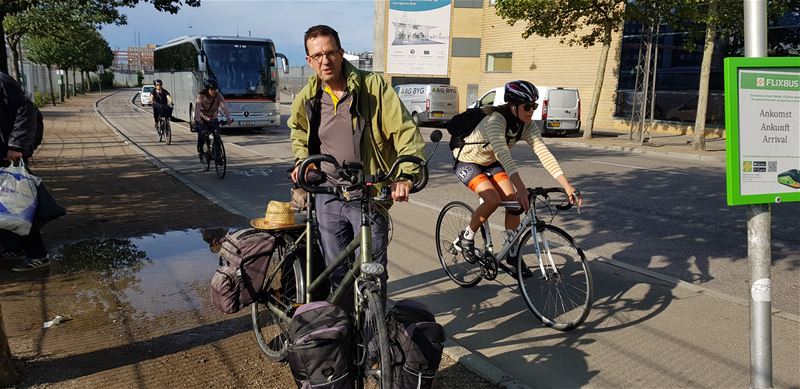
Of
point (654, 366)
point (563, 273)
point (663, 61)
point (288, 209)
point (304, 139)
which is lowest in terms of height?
point (654, 366)

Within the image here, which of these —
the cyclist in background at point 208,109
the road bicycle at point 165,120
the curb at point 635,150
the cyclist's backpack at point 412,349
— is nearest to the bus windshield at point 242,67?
the road bicycle at point 165,120

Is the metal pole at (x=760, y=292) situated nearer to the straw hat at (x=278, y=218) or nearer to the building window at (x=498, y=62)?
the straw hat at (x=278, y=218)

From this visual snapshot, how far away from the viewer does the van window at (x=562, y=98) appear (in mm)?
21312

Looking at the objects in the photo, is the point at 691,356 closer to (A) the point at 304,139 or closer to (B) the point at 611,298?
(B) the point at 611,298

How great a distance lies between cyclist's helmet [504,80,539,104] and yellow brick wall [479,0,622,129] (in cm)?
2215

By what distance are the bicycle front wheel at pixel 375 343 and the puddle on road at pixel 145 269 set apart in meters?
2.35

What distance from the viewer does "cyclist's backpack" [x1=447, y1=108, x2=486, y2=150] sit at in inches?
191

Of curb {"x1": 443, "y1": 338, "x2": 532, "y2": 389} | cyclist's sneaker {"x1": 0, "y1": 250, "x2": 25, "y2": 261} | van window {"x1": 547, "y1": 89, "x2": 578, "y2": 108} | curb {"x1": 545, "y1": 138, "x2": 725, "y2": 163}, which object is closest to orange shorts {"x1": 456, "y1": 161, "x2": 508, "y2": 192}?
curb {"x1": 443, "y1": 338, "x2": 532, "y2": 389}

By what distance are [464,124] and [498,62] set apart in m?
32.4

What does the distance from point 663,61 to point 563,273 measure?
23.6 meters

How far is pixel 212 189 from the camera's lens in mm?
10047

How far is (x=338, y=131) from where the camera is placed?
320cm

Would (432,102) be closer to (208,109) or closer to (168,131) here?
(168,131)

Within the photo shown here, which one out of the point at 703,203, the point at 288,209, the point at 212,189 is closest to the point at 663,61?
the point at 703,203
